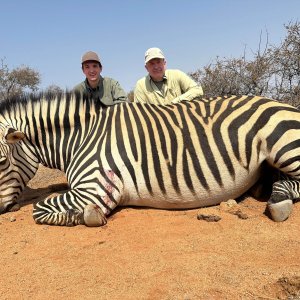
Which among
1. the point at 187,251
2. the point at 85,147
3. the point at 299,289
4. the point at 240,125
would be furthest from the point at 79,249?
the point at 240,125

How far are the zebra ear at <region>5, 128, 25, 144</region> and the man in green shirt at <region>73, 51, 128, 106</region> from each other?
72.1 inches

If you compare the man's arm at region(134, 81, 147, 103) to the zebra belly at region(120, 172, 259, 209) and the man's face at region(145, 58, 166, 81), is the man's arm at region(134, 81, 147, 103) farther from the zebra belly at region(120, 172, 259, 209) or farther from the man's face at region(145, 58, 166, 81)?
the zebra belly at region(120, 172, 259, 209)

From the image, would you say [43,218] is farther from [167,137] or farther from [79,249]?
[167,137]

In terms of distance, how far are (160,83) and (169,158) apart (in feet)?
7.36

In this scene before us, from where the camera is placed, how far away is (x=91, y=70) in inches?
217

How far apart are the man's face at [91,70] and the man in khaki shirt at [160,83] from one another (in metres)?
0.64

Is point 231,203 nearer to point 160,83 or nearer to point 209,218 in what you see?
point 209,218

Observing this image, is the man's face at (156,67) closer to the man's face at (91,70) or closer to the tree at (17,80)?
the man's face at (91,70)

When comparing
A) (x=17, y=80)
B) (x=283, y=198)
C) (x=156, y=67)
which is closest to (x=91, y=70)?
(x=156, y=67)

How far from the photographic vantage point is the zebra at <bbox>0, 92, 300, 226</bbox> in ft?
11.4

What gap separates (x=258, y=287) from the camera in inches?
83.4

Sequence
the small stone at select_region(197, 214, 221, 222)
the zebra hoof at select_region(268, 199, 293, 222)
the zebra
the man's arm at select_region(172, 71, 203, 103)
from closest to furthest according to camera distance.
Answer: the zebra hoof at select_region(268, 199, 293, 222)
the small stone at select_region(197, 214, 221, 222)
the zebra
the man's arm at select_region(172, 71, 203, 103)

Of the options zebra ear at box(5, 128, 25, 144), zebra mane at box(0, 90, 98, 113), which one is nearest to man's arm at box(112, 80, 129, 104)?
zebra mane at box(0, 90, 98, 113)

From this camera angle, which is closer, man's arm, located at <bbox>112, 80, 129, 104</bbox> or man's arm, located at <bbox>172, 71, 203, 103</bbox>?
man's arm, located at <bbox>172, 71, 203, 103</bbox>
